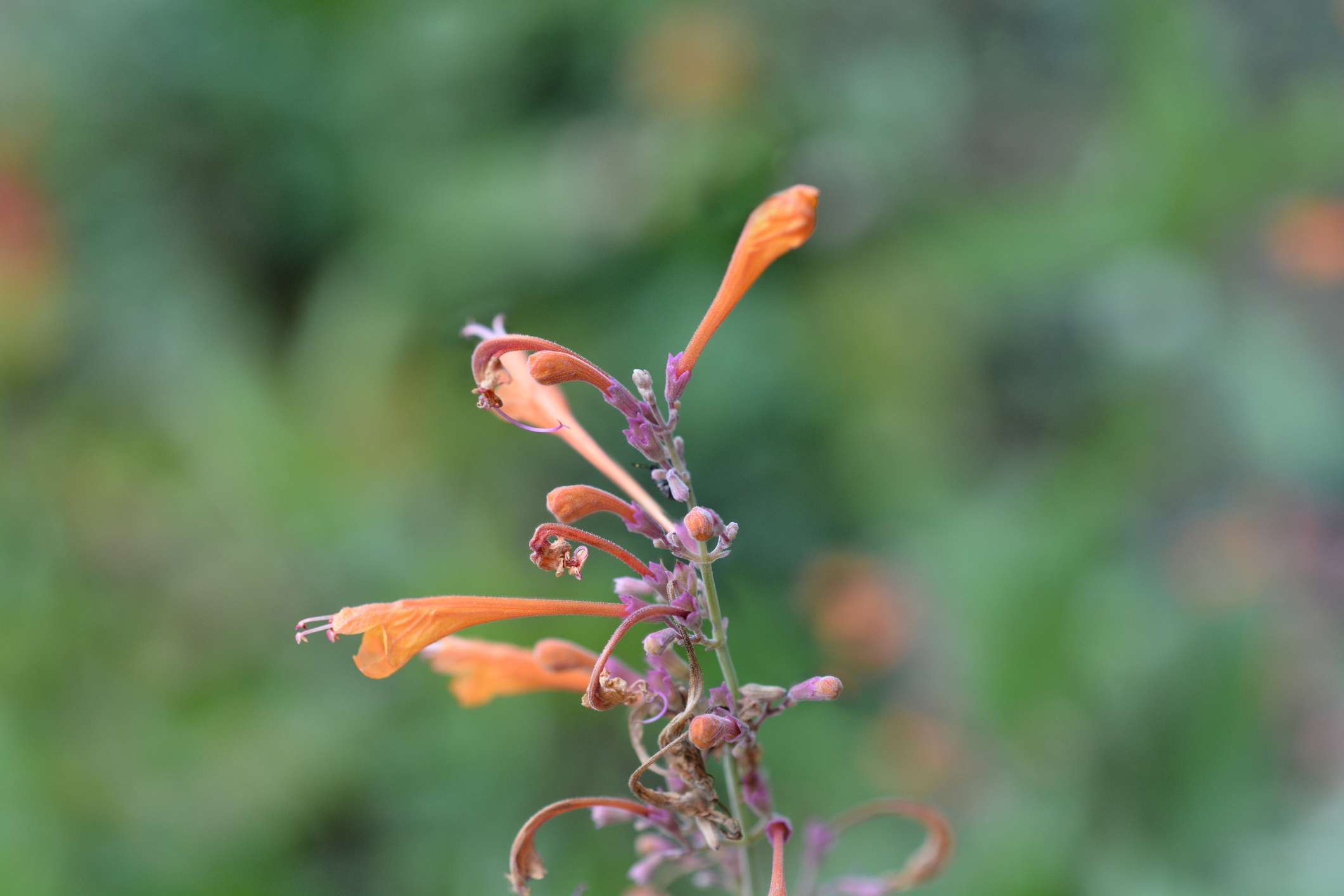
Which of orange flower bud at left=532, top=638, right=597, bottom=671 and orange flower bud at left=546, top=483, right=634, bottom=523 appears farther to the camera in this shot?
orange flower bud at left=532, top=638, right=597, bottom=671

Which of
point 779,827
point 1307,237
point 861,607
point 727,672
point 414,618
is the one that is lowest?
point 779,827

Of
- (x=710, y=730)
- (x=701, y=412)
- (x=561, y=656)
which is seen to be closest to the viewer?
(x=710, y=730)

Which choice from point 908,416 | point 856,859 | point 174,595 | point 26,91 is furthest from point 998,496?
point 26,91

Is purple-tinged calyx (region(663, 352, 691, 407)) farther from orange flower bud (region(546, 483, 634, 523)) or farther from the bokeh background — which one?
the bokeh background

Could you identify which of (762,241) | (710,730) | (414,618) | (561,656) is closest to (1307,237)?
(762,241)

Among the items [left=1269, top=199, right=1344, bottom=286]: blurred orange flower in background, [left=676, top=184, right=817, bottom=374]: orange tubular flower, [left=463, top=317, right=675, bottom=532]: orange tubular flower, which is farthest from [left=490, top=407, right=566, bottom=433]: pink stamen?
Answer: [left=1269, top=199, right=1344, bottom=286]: blurred orange flower in background

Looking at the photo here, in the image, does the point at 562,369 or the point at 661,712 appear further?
the point at 661,712

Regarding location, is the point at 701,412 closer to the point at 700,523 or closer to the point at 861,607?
the point at 861,607
